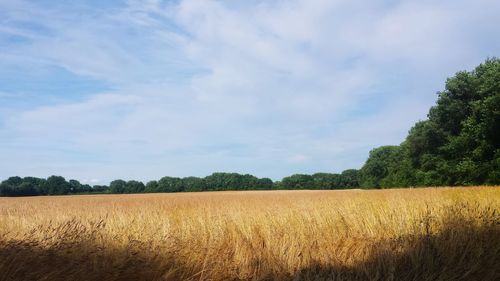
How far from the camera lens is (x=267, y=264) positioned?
18.3 ft

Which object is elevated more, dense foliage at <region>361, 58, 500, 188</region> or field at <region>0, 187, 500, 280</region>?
dense foliage at <region>361, 58, 500, 188</region>

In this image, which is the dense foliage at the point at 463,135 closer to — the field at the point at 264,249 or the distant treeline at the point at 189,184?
the field at the point at 264,249

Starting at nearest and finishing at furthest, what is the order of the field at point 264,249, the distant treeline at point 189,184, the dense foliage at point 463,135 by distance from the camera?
1. the field at point 264,249
2. the dense foliage at point 463,135
3. the distant treeline at point 189,184

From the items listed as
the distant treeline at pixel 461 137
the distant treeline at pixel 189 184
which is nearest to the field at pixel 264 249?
the distant treeline at pixel 461 137

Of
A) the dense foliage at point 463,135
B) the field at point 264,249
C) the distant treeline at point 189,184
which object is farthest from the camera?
the distant treeline at point 189,184

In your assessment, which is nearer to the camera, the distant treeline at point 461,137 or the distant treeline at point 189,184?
the distant treeline at point 461,137

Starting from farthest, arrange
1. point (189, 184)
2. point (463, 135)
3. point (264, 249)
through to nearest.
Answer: point (189, 184), point (463, 135), point (264, 249)

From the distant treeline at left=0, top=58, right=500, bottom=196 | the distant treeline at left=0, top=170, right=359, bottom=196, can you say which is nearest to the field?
the distant treeline at left=0, top=58, right=500, bottom=196

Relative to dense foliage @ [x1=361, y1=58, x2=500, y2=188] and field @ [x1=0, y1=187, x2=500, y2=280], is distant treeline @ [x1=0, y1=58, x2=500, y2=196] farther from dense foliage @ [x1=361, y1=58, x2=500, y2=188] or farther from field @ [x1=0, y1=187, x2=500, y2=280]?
field @ [x1=0, y1=187, x2=500, y2=280]

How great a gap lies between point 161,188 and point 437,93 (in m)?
61.0

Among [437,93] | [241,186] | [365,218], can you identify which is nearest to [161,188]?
[241,186]

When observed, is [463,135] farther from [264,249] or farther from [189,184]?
[189,184]

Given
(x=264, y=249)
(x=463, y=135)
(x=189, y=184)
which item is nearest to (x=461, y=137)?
(x=463, y=135)

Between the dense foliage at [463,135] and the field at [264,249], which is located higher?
the dense foliage at [463,135]
